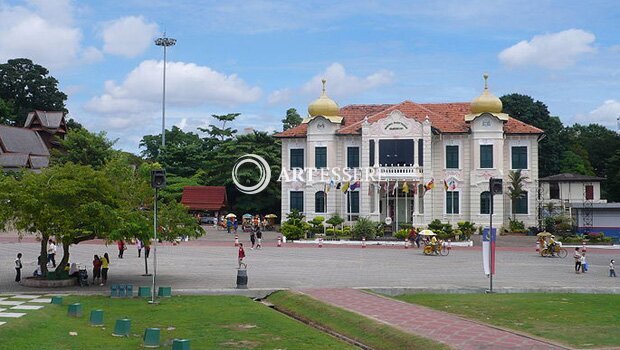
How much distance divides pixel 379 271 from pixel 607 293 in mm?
10136

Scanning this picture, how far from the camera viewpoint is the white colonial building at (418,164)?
5797 cm

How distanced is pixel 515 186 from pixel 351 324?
40883 mm

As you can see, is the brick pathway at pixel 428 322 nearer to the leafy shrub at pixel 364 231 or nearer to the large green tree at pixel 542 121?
the leafy shrub at pixel 364 231

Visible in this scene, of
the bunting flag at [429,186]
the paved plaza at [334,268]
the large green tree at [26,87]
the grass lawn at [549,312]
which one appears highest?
the large green tree at [26,87]

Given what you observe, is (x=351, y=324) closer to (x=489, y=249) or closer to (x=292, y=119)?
(x=489, y=249)

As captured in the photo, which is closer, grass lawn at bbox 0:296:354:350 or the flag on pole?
grass lawn at bbox 0:296:354:350

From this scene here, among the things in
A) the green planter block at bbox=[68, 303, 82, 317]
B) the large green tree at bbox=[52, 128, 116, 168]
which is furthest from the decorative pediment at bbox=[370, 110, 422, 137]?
the green planter block at bbox=[68, 303, 82, 317]

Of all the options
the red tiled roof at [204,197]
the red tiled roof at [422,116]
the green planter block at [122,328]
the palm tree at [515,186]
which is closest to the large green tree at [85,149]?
the red tiled roof at [204,197]

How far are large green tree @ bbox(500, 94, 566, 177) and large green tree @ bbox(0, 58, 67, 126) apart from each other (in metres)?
63.8

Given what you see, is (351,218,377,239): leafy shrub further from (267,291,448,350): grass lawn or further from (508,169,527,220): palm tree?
(267,291,448,350): grass lawn

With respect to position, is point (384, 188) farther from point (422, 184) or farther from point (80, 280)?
point (80, 280)

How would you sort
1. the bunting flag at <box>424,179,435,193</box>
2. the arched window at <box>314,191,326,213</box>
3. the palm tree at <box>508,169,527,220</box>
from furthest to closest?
the arched window at <box>314,191,326,213</box> < the palm tree at <box>508,169,527,220</box> < the bunting flag at <box>424,179,435,193</box>

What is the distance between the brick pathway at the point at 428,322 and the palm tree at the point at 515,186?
34982mm

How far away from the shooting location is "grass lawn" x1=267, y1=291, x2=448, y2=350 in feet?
54.7
